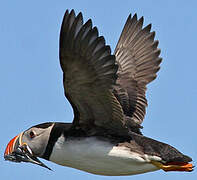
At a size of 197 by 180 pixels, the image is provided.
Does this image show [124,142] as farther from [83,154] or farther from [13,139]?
[13,139]

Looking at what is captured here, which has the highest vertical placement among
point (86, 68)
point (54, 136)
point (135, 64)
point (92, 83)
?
point (135, 64)

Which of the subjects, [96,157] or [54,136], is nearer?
[96,157]

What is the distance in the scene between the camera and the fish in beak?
8.88 metres

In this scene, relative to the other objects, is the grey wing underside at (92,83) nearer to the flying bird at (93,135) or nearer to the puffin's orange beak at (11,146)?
the flying bird at (93,135)

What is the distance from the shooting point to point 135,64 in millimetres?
11492

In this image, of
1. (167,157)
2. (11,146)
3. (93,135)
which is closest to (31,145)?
(11,146)

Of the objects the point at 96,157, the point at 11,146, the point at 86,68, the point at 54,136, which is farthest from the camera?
the point at 11,146

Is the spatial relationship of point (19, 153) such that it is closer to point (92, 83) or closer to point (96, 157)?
point (96, 157)

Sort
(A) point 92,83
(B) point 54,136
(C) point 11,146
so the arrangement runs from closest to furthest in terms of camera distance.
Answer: (A) point 92,83, (B) point 54,136, (C) point 11,146

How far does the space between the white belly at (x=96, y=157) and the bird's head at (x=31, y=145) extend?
8.9 inches

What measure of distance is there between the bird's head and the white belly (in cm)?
23

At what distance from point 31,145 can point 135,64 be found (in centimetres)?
334

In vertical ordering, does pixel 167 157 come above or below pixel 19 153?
above

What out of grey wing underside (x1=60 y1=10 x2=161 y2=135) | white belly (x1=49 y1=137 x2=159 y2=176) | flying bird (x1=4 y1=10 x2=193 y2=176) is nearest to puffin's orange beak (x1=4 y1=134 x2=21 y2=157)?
flying bird (x1=4 y1=10 x2=193 y2=176)
